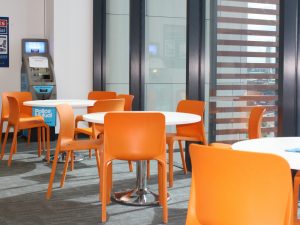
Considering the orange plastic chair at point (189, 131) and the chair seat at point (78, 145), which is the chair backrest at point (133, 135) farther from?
the orange plastic chair at point (189, 131)

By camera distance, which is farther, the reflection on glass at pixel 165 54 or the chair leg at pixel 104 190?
the reflection on glass at pixel 165 54

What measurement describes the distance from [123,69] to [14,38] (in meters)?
2.08

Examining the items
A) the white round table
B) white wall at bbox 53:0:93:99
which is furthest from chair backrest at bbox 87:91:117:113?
the white round table

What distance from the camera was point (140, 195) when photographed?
4152 millimetres

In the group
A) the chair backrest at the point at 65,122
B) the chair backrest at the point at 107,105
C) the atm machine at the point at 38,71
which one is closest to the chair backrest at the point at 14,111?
the chair backrest at the point at 107,105

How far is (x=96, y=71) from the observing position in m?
8.22

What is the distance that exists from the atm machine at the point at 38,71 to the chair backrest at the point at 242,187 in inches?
224

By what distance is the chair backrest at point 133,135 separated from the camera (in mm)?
3616

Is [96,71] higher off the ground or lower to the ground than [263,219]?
higher

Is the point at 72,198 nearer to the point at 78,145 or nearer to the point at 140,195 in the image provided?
the point at 78,145

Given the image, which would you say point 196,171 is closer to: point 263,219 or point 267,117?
point 263,219

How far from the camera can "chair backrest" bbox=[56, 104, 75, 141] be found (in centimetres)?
421

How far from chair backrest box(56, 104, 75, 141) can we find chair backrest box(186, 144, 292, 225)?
2531mm

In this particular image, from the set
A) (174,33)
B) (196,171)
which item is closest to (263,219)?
(196,171)
